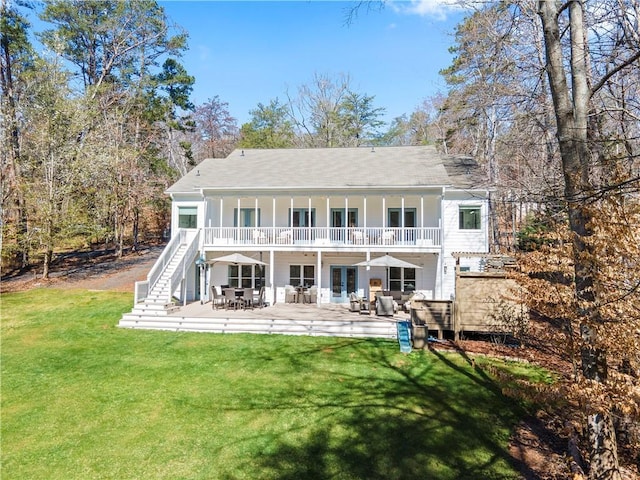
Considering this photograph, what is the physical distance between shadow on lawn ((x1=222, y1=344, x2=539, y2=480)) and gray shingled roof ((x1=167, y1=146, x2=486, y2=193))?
1033 cm

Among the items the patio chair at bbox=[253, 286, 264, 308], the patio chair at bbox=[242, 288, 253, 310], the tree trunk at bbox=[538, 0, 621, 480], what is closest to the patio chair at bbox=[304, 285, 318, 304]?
the patio chair at bbox=[253, 286, 264, 308]

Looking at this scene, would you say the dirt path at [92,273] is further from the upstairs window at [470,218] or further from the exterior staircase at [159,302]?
the upstairs window at [470,218]

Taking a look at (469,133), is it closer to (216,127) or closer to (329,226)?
(329,226)

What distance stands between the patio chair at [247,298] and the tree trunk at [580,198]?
41.3 feet

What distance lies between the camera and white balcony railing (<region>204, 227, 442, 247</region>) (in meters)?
16.6

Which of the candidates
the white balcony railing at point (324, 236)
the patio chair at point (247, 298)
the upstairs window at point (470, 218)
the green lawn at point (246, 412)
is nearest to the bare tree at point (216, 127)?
the white balcony railing at point (324, 236)

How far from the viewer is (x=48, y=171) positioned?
1995cm

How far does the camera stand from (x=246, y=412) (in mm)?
7000

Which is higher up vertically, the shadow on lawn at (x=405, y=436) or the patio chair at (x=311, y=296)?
the patio chair at (x=311, y=296)

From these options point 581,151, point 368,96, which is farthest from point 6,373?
point 368,96

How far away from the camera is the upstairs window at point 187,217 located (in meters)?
19.1

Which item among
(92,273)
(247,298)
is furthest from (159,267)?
(92,273)

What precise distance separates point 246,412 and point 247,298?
28.8 ft

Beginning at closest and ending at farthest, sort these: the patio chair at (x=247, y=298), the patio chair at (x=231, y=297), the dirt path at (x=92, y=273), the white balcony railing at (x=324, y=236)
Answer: the patio chair at (x=231, y=297)
the patio chair at (x=247, y=298)
the white balcony railing at (x=324, y=236)
the dirt path at (x=92, y=273)
